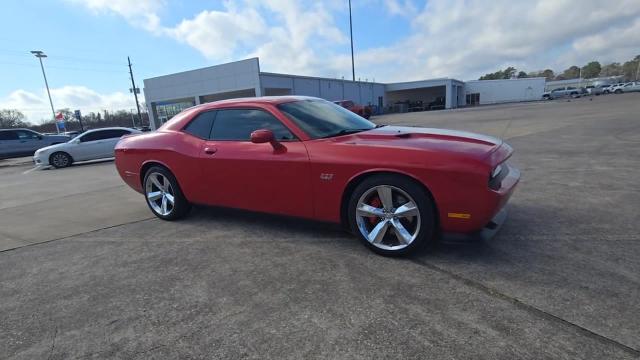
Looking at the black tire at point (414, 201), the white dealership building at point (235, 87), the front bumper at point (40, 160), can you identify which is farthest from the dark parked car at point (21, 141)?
the black tire at point (414, 201)

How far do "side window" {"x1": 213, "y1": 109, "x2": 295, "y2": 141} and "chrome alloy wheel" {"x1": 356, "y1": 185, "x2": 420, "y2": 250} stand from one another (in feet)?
3.26

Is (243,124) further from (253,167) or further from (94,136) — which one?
(94,136)

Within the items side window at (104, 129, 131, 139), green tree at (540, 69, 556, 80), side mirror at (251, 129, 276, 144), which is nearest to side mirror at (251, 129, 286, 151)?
side mirror at (251, 129, 276, 144)

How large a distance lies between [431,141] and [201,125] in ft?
8.64

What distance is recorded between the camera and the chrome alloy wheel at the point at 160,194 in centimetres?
451

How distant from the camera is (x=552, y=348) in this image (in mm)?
1893

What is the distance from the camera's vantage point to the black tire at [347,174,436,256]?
111 inches

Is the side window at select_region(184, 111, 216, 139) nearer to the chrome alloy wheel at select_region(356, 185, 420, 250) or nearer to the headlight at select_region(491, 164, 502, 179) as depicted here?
the chrome alloy wheel at select_region(356, 185, 420, 250)

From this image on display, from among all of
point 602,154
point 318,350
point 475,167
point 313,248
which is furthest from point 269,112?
point 602,154

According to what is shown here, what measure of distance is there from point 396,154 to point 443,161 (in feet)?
1.23

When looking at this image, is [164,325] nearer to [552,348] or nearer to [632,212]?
[552,348]

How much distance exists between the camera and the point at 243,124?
3852mm

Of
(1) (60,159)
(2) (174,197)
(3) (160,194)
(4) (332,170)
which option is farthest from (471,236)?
(1) (60,159)

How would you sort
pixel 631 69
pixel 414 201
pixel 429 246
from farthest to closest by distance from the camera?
pixel 631 69 < pixel 429 246 < pixel 414 201
